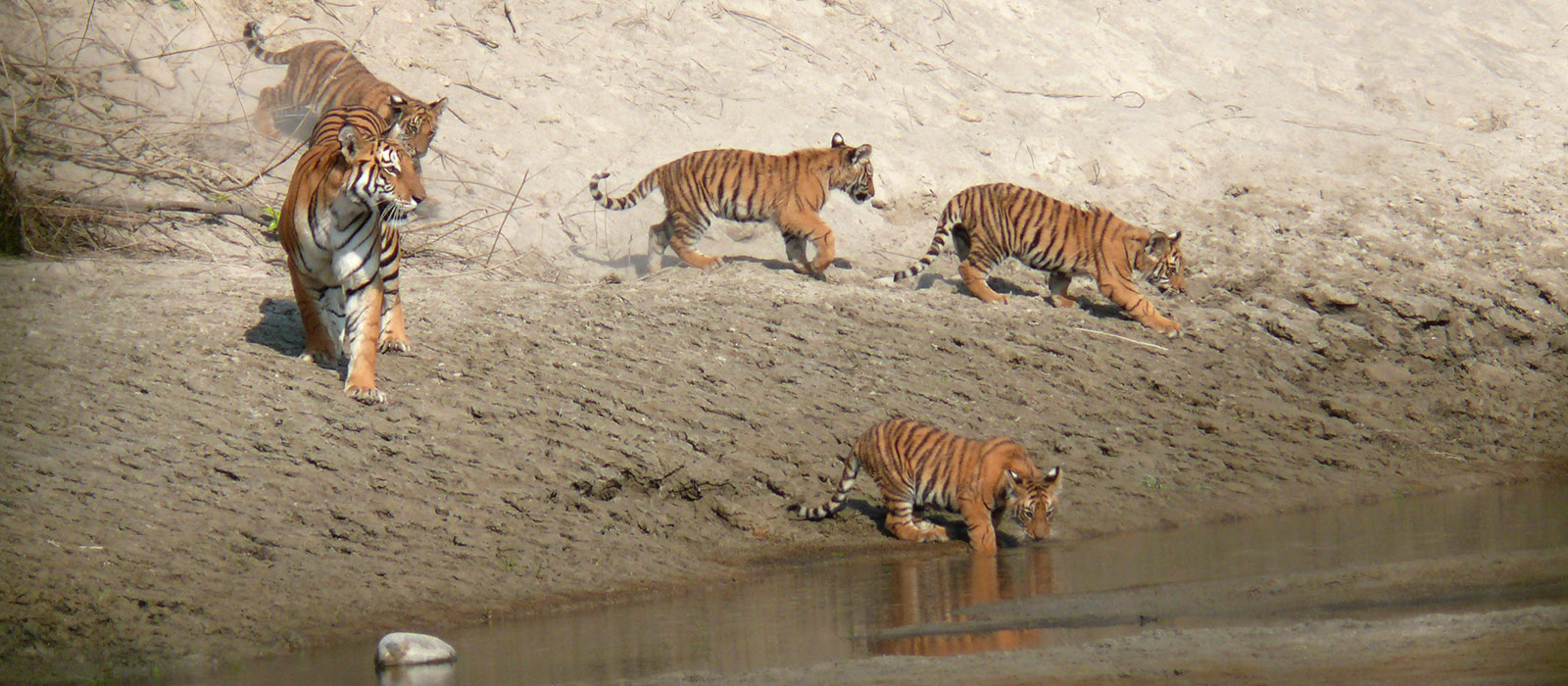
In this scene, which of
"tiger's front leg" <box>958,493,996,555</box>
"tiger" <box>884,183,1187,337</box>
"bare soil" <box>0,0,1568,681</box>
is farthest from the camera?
"tiger" <box>884,183,1187,337</box>

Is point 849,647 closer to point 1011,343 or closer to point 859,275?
point 1011,343

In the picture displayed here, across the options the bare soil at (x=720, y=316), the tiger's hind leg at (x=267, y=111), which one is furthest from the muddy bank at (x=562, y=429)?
the tiger's hind leg at (x=267, y=111)

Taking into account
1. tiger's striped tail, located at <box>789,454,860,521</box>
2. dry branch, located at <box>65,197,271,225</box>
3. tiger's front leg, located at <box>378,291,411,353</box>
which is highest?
dry branch, located at <box>65,197,271,225</box>

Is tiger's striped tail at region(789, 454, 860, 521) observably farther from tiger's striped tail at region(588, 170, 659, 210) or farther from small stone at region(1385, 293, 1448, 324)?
small stone at region(1385, 293, 1448, 324)

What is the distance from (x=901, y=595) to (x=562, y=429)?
90.3 inches

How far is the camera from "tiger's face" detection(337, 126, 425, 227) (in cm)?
723

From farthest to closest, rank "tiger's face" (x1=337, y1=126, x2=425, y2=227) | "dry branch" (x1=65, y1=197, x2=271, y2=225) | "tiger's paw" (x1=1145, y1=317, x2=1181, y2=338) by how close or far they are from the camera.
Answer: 1. "tiger's paw" (x1=1145, y1=317, x2=1181, y2=338)
2. "dry branch" (x1=65, y1=197, x2=271, y2=225)
3. "tiger's face" (x1=337, y1=126, x2=425, y2=227)

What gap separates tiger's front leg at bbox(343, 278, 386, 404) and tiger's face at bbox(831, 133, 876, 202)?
13.6ft

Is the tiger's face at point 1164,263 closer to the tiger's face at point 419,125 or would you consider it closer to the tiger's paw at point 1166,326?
the tiger's paw at point 1166,326

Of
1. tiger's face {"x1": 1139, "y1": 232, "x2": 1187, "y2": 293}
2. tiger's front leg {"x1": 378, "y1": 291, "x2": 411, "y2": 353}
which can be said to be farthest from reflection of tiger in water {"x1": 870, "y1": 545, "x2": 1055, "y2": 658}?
tiger's face {"x1": 1139, "y1": 232, "x2": 1187, "y2": 293}

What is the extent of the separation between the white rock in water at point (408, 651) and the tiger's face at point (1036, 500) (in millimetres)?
2971

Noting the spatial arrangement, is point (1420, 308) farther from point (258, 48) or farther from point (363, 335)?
point (258, 48)

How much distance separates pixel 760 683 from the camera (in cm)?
471

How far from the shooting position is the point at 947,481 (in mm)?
7461
